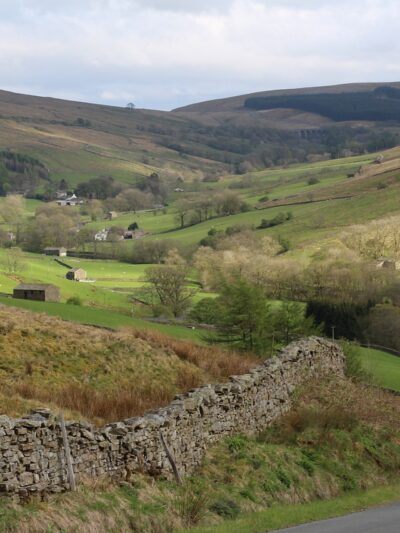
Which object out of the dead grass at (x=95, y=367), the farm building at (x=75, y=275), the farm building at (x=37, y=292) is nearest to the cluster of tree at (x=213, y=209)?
the farm building at (x=75, y=275)

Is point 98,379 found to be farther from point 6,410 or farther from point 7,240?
point 7,240

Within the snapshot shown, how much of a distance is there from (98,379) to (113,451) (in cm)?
1375

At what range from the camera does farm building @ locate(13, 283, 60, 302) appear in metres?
79.5

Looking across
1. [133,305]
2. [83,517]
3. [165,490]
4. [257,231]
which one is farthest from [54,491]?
[257,231]

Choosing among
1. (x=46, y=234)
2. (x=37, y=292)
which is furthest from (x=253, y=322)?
(x=46, y=234)

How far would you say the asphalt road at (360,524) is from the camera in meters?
15.0

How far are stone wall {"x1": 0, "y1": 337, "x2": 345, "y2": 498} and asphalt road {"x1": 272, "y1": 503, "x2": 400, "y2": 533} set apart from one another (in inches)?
124

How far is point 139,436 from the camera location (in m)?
16.1

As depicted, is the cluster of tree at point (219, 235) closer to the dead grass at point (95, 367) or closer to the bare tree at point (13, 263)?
the bare tree at point (13, 263)

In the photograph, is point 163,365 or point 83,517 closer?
point 83,517

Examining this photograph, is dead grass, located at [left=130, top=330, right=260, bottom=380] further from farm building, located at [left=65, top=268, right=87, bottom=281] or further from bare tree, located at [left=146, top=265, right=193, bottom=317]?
farm building, located at [left=65, top=268, right=87, bottom=281]

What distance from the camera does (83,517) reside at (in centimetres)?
1366

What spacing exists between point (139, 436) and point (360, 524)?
14.9 feet

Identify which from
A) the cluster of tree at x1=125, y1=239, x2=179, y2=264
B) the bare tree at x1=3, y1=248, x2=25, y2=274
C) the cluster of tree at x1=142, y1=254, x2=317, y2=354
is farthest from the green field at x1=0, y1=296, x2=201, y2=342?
the cluster of tree at x1=125, y1=239, x2=179, y2=264
